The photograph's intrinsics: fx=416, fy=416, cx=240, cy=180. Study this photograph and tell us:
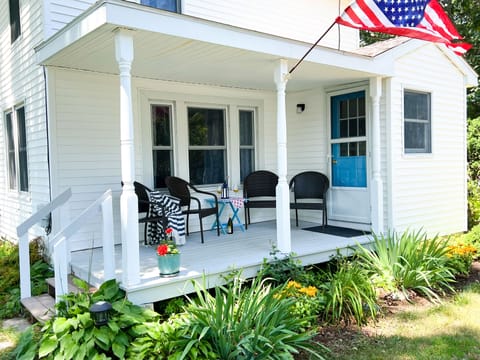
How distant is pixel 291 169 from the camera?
746 centimetres

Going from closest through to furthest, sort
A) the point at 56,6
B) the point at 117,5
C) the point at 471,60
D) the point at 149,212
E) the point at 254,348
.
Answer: the point at 254,348
the point at 117,5
the point at 56,6
the point at 149,212
the point at 471,60

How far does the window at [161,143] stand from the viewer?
602 centimetres

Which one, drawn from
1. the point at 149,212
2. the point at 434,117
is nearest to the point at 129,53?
the point at 149,212

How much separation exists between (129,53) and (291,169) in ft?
14.3

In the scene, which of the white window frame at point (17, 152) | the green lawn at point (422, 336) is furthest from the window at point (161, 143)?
the green lawn at point (422, 336)

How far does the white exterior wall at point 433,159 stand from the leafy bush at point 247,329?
11.4 ft

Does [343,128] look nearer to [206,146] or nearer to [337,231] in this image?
[337,231]

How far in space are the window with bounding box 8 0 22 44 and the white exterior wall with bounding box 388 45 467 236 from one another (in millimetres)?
5542

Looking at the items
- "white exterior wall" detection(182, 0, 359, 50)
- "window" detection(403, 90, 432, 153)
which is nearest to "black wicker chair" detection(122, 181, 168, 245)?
"white exterior wall" detection(182, 0, 359, 50)

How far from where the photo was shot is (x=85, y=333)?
10.1 ft

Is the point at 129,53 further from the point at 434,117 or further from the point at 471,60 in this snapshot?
the point at 471,60

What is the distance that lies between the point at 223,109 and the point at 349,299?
3.82 metres

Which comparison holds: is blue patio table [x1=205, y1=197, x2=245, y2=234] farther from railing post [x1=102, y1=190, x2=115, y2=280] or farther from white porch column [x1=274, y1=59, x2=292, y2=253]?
railing post [x1=102, y1=190, x2=115, y2=280]

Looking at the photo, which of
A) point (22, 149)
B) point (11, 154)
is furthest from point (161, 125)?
point (11, 154)
